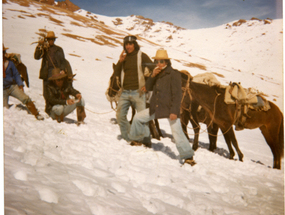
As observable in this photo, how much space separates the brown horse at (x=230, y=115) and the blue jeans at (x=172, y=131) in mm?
1646

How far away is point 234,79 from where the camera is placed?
558 inches

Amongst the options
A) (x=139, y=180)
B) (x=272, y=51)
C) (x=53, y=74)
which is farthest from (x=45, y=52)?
(x=272, y=51)

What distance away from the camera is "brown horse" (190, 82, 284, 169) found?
16.1ft

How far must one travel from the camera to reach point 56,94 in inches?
192

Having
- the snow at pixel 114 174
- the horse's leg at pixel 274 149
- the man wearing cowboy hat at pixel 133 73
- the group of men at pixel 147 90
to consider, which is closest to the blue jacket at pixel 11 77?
the snow at pixel 114 174

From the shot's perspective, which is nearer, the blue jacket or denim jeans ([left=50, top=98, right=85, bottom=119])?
the blue jacket

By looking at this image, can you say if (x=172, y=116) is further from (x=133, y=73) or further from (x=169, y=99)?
(x=133, y=73)

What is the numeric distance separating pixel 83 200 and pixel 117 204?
398 millimetres

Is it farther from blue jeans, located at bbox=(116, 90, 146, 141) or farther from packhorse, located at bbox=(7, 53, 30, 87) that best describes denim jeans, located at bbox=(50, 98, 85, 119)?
blue jeans, located at bbox=(116, 90, 146, 141)

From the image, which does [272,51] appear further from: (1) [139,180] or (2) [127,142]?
(1) [139,180]

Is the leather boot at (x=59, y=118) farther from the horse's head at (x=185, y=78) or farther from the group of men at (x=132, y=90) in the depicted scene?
the horse's head at (x=185, y=78)

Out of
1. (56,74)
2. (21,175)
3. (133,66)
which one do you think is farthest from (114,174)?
(56,74)

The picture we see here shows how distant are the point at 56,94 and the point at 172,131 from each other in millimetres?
3186

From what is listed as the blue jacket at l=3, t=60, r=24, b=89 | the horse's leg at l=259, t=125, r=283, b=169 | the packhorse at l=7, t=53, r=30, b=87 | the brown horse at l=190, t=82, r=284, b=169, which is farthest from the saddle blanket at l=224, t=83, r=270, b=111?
the packhorse at l=7, t=53, r=30, b=87
